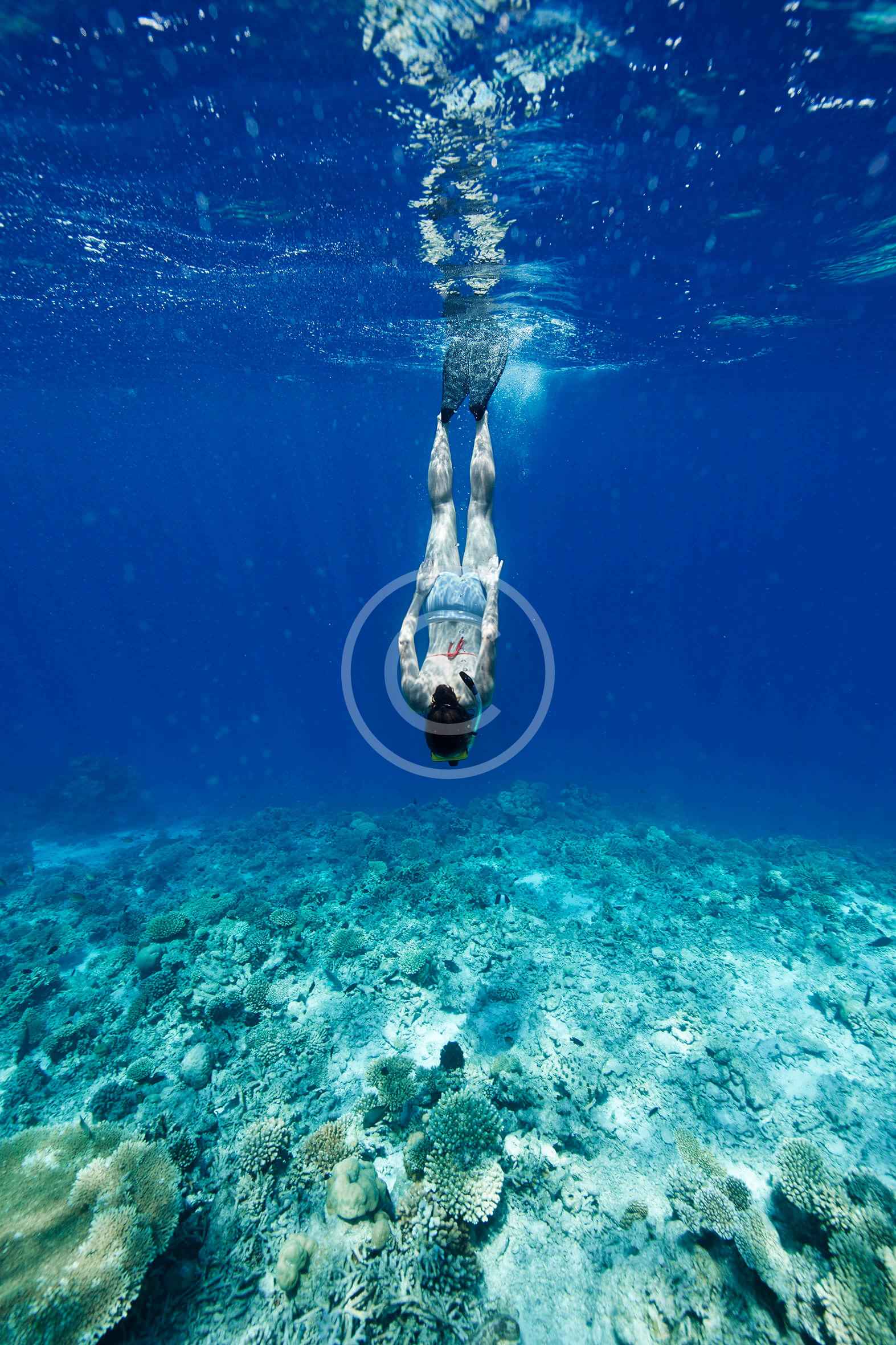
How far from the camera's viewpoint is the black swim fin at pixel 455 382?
7.25 m

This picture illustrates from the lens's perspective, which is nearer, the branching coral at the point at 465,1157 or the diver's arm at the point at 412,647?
the branching coral at the point at 465,1157

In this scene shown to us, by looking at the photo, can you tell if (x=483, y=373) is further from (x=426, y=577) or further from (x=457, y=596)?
(x=457, y=596)

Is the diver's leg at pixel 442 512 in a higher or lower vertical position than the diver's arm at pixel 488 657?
higher

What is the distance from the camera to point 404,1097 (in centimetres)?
571

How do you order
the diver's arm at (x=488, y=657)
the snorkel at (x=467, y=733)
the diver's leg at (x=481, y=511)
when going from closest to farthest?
the snorkel at (x=467, y=733) → the diver's arm at (x=488, y=657) → the diver's leg at (x=481, y=511)

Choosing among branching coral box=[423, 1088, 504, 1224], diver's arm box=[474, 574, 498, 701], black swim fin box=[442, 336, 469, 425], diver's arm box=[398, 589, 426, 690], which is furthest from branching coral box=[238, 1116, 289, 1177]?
black swim fin box=[442, 336, 469, 425]

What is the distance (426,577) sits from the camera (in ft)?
19.9

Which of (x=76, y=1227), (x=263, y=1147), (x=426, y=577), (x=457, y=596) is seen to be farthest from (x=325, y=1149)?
(x=426, y=577)

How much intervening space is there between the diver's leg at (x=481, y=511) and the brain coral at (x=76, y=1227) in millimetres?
6534

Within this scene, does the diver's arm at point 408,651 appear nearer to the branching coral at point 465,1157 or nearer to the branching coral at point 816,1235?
the branching coral at point 465,1157

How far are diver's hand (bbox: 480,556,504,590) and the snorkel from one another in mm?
1423

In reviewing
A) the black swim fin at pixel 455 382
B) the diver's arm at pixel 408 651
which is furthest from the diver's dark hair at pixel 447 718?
the black swim fin at pixel 455 382

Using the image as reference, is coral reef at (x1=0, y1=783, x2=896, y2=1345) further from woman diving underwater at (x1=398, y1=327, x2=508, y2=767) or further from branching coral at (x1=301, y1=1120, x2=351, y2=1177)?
woman diving underwater at (x1=398, y1=327, x2=508, y2=767)

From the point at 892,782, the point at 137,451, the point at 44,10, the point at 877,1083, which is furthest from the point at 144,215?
the point at 892,782
